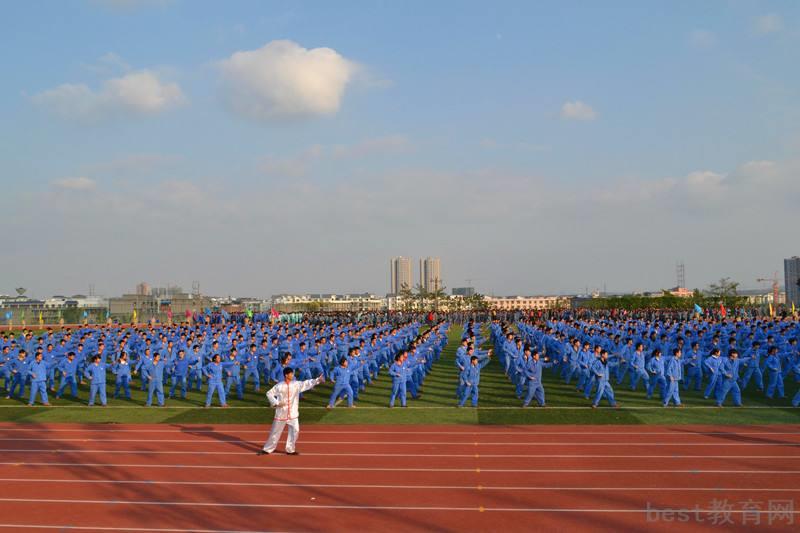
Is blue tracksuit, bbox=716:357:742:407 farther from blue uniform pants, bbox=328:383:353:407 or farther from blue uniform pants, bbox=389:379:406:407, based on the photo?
blue uniform pants, bbox=328:383:353:407

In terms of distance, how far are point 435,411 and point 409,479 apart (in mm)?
5925

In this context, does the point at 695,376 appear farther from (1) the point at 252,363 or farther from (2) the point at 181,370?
(2) the point at 181,370

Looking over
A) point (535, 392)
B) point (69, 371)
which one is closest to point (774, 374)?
point (535, 392)

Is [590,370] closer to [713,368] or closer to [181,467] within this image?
[713,368]

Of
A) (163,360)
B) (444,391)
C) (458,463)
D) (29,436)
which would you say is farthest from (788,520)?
(163,360)

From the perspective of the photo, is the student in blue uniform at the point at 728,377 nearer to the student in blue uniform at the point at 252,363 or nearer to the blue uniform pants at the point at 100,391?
the student in blue uniform at the point at 252,363

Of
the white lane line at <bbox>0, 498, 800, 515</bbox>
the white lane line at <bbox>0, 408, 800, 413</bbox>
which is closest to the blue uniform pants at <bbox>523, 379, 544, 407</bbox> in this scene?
the white lane line at <bbox>0, 408, 800, 413</bbox>

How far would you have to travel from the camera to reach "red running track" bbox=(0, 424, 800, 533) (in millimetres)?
7664

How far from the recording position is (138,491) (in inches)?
352

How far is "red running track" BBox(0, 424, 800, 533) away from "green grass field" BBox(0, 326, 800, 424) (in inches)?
38.7

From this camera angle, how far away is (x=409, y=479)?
9.38m

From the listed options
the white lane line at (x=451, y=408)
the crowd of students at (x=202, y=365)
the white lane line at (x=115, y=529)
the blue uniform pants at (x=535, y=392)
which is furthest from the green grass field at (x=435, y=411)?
the white lane line at (x=115, y=529)

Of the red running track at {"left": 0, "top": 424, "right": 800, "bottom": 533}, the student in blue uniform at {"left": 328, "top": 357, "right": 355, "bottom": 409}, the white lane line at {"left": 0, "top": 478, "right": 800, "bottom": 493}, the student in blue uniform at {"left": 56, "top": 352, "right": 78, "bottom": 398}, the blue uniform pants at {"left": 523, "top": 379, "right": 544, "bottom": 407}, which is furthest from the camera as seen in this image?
the student in blue uniform at {"left": 56, "top": 352, "right": 78, "bottom": 398}

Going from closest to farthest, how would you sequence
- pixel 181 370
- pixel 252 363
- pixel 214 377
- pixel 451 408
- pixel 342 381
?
1. pixel 342 381
2. pixel 451 408
3. pixel 214 377
4. pixel 181 370
5. pixel 252 363
